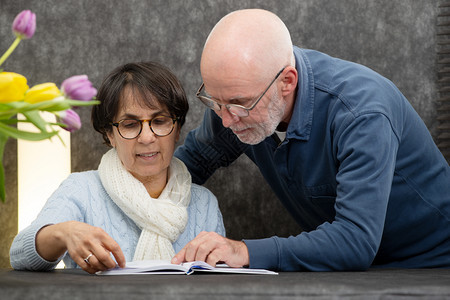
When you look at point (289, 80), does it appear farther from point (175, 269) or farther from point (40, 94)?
point (40, 94)

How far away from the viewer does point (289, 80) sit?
A: 63.9 inches

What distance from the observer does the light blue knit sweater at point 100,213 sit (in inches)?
62.6

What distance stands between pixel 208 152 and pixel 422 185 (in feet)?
2.34

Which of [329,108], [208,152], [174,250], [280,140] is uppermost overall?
[329,108]

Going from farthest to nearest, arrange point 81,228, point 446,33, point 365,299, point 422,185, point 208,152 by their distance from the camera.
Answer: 1. point 446,33
2. point 208,152
3. point 422,185
4. point 81,228
5. point 365,299

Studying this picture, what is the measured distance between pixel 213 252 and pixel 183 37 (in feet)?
4.32

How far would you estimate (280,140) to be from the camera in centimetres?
174

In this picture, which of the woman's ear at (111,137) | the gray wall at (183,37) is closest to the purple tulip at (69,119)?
the woman's ear at (111,137)

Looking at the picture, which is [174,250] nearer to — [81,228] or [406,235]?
[81,228]

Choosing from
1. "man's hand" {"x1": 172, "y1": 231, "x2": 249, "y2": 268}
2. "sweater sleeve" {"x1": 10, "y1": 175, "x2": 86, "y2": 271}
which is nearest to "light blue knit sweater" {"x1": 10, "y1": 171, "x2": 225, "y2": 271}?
"sweater sleeve" {"x1": 10, "y1": 175, "x2": 86, "y2": 271}

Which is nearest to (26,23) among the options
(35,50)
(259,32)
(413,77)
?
(259,32)

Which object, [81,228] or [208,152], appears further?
[208,152]

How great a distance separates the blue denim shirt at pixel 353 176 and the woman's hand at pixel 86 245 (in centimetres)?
33

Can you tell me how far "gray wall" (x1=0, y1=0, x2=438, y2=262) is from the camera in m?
2.43
